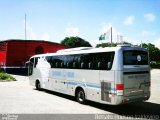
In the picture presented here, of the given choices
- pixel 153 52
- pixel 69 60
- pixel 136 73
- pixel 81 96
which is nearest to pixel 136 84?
pixel 136 73

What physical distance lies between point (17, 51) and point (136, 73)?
32.9 metres

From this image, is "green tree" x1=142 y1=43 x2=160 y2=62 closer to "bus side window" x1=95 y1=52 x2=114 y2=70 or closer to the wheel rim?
the wheel rim

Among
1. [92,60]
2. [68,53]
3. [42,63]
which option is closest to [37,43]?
[42,63]

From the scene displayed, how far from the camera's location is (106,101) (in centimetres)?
1131

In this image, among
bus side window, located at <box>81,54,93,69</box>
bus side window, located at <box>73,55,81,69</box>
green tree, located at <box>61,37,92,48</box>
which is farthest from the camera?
green tree, located at <box>61,37,92,48</box>

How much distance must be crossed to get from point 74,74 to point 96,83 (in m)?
2.30

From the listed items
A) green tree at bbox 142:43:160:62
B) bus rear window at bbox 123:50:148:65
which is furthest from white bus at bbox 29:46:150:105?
green tree at bbox 142:43:160:62

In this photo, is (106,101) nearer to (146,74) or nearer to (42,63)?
(146,74)

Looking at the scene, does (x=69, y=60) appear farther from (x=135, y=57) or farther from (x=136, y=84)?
(x=136, y=84)

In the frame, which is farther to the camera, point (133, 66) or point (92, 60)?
point (92, 60)

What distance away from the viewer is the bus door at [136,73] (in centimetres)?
1081

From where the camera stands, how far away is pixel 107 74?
11242 millimetres

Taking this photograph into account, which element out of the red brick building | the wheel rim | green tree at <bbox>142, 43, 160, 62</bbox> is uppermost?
green tree at <bbox>142, 43, 160, 62</bbox>

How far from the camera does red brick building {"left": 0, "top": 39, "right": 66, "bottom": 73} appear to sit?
40.2 metres
